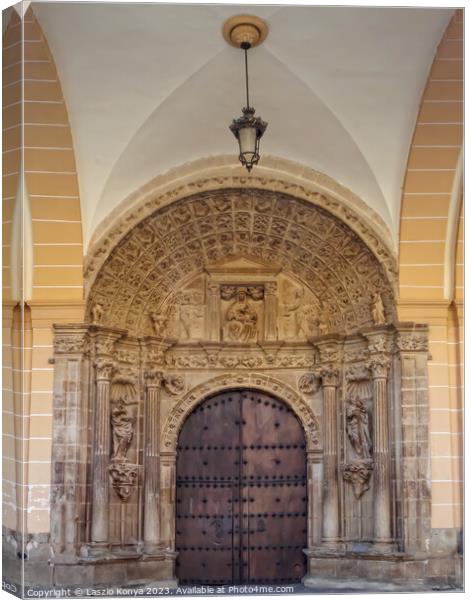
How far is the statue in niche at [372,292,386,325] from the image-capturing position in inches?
482

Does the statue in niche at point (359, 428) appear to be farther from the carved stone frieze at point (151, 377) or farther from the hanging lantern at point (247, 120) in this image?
the hanging lantern at point (247, 120)

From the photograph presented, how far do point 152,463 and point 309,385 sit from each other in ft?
6.44

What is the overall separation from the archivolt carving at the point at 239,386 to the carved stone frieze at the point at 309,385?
0.33 ft

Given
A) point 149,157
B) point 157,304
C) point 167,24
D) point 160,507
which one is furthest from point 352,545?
point 167,24

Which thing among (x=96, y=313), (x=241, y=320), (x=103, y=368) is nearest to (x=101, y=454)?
(x=103, y=368)

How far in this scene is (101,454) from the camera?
12078 mm

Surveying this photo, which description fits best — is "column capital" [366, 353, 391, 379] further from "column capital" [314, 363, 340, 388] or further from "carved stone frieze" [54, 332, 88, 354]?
"carved stone frieze" [54, 332, 88, 354]

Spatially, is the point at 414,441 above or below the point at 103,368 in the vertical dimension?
below

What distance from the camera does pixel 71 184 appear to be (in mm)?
11812

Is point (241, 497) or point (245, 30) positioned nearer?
point (245, 30)

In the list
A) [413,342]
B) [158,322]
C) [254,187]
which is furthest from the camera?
[158,322]

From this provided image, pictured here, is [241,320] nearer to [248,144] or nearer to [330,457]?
[330,457]

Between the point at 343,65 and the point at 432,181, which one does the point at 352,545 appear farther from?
the point at 343,65

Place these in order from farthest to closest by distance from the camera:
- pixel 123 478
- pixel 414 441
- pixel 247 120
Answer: pixel 123 478 → pixel 414 441 → pixel 247 120
